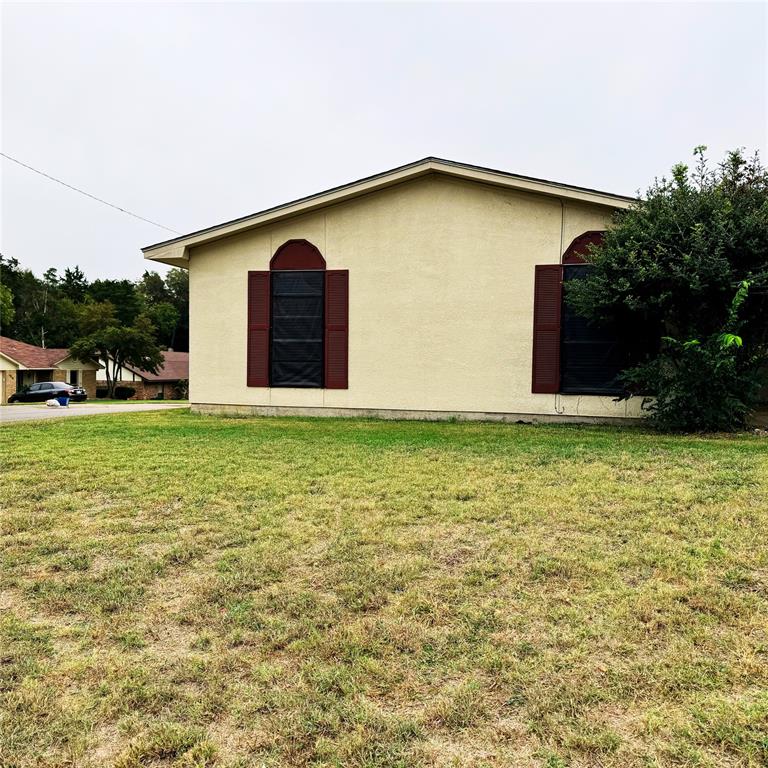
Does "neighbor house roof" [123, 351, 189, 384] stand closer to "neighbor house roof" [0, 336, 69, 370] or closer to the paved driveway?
"neighbor house roof" [0, 336, 69, 370]

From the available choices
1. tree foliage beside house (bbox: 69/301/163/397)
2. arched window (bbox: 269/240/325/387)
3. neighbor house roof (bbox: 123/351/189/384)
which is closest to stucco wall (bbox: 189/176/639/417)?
arched window (bbox: 269/240/325/387)

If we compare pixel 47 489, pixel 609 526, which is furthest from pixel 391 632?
pixel 47 489

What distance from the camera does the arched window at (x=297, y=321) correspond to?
10.7 meters

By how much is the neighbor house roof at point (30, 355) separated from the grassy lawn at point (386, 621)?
33718 mm

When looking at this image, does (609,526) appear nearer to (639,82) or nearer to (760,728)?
(760,728)

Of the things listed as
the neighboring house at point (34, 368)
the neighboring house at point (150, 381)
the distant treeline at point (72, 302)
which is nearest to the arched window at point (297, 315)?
the neighboring house at point (34, 368)

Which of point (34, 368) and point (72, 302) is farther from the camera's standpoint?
point (72, 302)

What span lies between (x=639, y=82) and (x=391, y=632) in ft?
55.5

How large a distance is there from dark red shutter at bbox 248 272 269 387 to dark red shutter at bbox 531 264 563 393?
215 inches

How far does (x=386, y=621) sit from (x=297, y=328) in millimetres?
8867

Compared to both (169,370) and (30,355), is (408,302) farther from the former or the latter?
(169,370)

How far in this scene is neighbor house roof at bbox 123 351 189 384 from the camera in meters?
40.4

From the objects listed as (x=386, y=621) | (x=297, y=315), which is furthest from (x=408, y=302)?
(x=386, y=621)

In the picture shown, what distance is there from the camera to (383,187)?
10.4 meters
